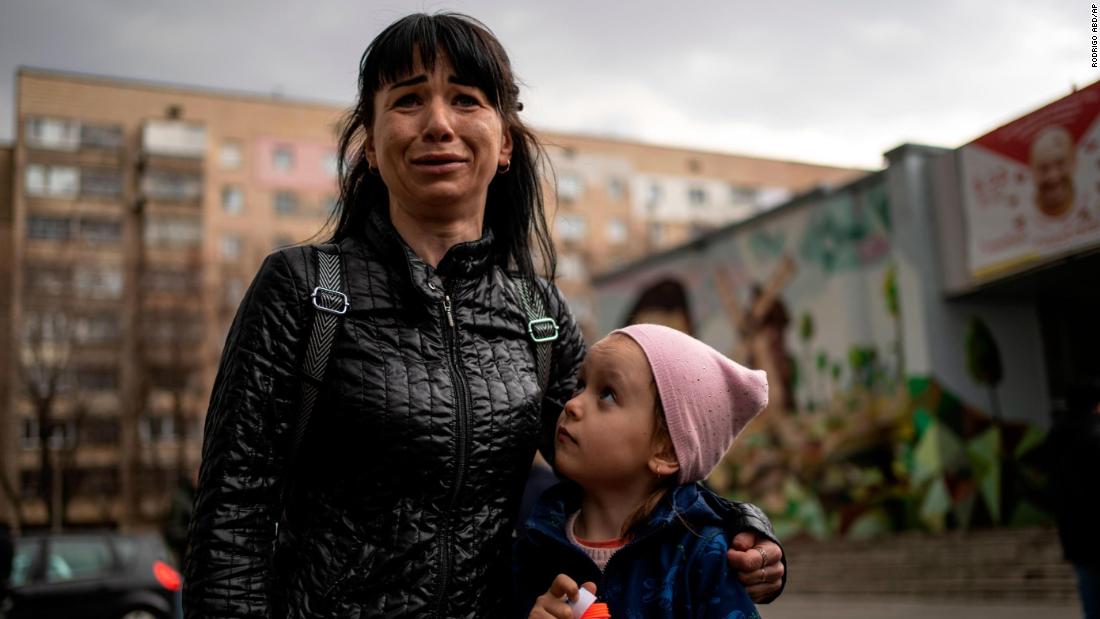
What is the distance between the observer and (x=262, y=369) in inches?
75.2

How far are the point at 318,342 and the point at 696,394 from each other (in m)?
0.77

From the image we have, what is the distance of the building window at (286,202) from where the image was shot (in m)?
48.9

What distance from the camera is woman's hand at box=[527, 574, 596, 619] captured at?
1.94 metres

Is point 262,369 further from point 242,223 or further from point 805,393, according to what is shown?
point 242,223

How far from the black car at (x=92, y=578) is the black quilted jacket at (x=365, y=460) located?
9.70 meters

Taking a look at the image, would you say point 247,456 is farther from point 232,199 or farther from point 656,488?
point 232,199

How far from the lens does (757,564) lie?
2.08m

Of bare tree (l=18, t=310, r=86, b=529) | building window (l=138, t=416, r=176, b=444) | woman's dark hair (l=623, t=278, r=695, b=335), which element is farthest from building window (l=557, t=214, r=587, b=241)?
woman's dark hair (l=623, t=278, r=695, b=335)

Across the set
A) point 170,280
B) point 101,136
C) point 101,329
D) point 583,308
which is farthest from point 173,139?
point 583,308

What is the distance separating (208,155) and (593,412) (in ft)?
157

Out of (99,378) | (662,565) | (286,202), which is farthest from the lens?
(286,202)

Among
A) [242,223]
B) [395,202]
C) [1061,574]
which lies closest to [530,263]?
[395,202]

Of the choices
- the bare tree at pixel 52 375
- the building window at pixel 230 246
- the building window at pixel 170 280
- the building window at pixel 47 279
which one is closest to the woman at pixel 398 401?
the bare tree at pixel 52 375

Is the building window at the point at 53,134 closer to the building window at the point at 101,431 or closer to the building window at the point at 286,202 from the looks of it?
the building window at the point at 286,202
